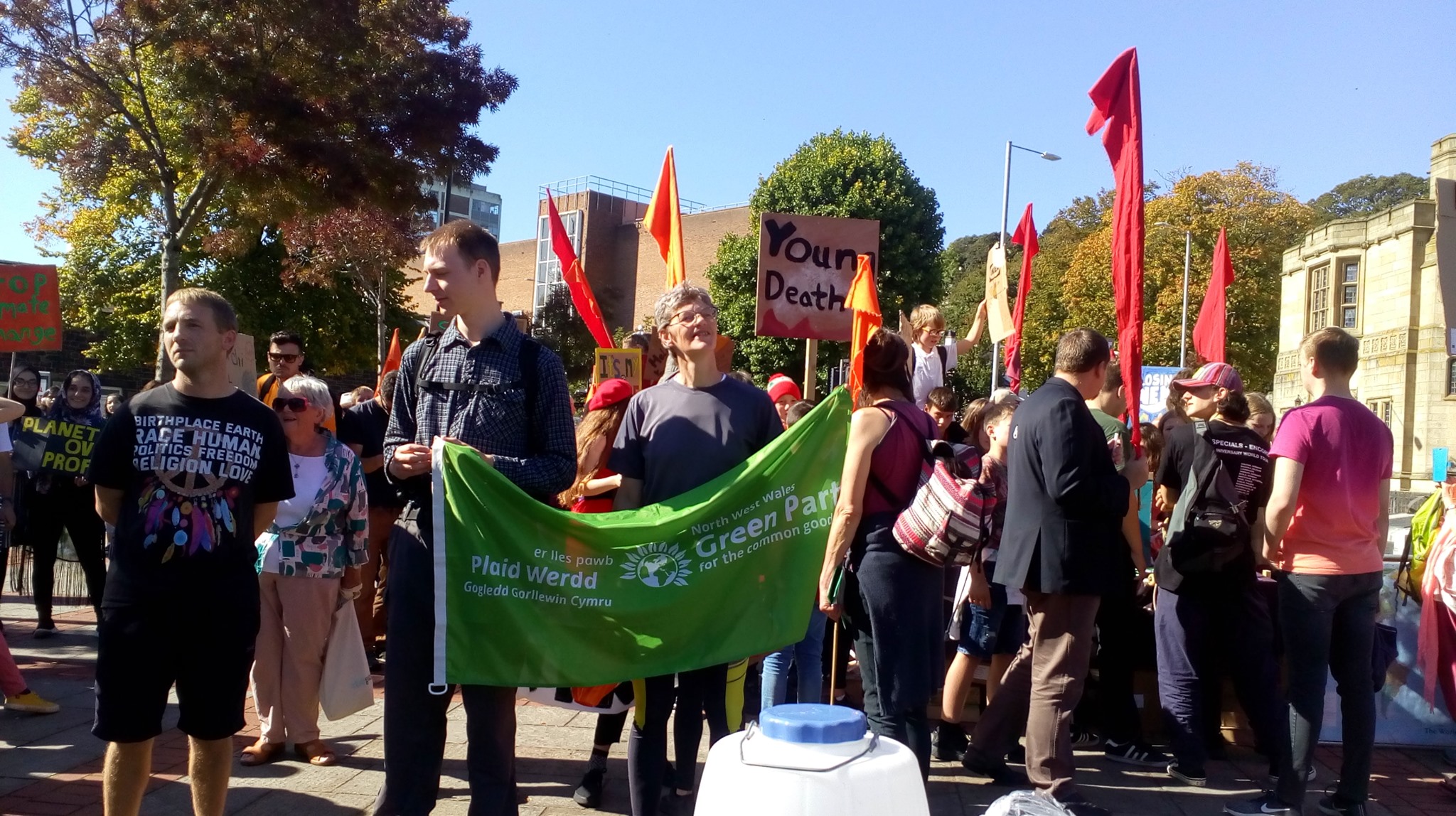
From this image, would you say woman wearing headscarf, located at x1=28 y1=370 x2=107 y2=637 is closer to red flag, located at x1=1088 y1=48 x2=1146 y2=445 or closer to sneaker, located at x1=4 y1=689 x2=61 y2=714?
sneaker, located at x1=4 y1=689 x2=61 y2=714

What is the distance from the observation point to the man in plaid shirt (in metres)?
3.43

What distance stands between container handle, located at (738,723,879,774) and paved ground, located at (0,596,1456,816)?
2.81 metres

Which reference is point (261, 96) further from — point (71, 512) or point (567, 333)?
point (567, 333)

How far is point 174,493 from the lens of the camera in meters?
3.42

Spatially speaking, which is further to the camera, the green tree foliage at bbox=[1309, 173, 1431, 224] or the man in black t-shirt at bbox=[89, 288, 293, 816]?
the green tree foliage at bbox=[1309, 173, 1431, 224]

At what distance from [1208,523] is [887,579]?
1.87 m

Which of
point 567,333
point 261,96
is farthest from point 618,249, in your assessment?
point 261,96

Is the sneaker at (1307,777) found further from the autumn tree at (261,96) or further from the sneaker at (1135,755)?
the autumn tree at (261,96)

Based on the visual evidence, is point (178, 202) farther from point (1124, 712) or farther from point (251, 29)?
point (1124, 712)

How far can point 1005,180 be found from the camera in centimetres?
3584

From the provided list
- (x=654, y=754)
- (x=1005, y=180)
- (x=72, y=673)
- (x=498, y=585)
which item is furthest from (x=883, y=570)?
(x=1005, y=180)

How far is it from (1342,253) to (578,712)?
47605 mm

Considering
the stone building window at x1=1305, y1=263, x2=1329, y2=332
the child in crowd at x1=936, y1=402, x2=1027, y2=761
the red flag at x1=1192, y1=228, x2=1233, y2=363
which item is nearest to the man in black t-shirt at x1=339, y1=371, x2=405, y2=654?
the child in crowd at x1=936, y1=402, x2=1027, y2=761

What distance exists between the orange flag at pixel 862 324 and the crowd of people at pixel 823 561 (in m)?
0.14
